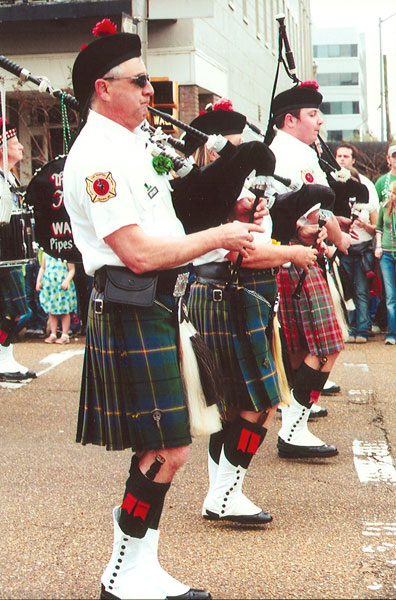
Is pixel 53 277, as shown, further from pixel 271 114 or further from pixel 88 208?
pixel 88 208

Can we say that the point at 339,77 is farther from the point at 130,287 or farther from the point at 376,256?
the point at 130,287

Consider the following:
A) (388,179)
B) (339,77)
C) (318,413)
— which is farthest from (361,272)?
(339,77)

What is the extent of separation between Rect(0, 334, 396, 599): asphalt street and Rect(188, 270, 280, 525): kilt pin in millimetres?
110

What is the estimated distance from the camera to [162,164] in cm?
320

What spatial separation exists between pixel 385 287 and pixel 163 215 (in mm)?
7918

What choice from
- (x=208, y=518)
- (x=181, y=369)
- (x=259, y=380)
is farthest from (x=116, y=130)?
(x=208, y=518)

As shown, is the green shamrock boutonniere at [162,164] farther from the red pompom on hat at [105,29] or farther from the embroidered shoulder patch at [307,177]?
the embroidered shoulder patch at [307,177]

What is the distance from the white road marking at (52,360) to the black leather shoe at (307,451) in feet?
9.82

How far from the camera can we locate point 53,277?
11.0 m

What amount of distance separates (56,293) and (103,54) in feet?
25.6

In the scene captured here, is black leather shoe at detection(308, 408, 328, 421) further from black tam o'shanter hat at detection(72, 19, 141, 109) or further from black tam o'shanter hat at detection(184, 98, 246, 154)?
black tam o'shanter hat at detection(72, 19, 141, 109)

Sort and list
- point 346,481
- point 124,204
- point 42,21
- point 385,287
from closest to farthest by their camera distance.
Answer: point 124,204 < point 346,481 < point 385,287 < point 42,21

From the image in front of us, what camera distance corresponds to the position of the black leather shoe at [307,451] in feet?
18.1

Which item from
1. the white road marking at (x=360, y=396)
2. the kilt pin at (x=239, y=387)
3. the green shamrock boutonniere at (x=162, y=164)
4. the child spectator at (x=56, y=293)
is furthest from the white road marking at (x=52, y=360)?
the green shamrock boutonniere at (x=162, y=164)
